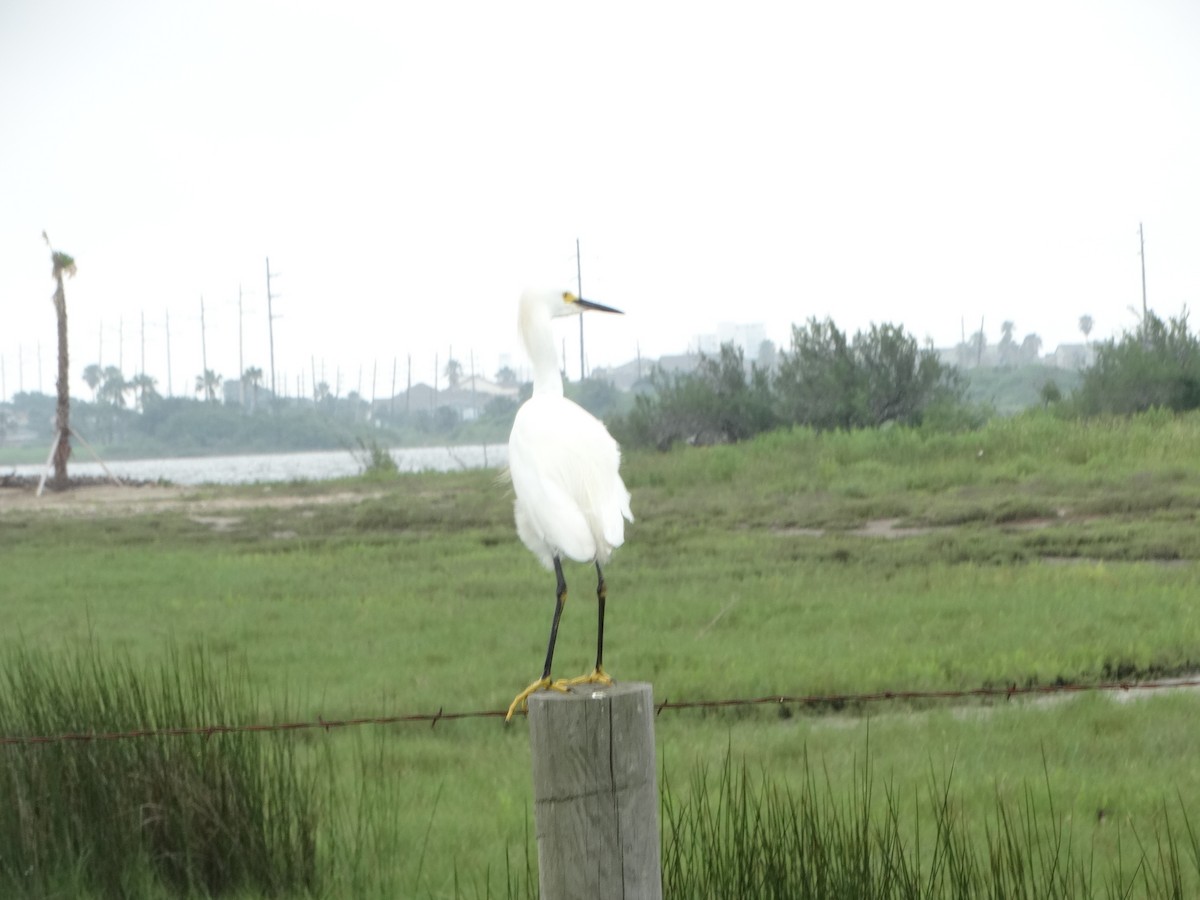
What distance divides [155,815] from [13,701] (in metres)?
0.78

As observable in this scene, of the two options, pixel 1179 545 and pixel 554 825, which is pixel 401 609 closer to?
pixel 1179 545

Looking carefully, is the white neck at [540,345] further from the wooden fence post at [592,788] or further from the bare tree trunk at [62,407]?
the bare tree trunk at [62,407]

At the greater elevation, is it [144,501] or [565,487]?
[565,487]

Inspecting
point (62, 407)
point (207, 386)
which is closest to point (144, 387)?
point (207, 386)

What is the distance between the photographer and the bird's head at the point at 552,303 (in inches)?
156

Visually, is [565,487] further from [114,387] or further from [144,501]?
[114,387]

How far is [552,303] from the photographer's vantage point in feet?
13.2

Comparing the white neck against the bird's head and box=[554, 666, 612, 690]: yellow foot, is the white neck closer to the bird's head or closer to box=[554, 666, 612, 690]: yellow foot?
the bird's head

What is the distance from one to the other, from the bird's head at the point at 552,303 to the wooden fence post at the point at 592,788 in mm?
2050

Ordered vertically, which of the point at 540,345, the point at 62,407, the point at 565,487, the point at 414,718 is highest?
the point at 62,407

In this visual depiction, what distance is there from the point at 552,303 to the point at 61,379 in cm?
3234

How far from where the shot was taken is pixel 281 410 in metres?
93.2

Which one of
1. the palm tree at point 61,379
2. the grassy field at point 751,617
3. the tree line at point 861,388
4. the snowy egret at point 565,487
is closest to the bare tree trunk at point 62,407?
the palm tree at point 61,379

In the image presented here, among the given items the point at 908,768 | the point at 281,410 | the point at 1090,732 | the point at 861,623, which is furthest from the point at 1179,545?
the point at 281,410
